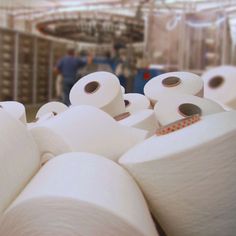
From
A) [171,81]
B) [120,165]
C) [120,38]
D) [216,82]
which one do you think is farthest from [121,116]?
[120,38]

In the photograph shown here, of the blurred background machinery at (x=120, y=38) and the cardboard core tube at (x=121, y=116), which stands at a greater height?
the cardboard core tube at (x=121, y=116)

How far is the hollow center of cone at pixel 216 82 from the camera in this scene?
250 cm

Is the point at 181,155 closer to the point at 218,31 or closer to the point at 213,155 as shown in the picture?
the point at 213,155

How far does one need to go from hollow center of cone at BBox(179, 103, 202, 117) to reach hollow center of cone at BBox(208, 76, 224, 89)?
0.94m

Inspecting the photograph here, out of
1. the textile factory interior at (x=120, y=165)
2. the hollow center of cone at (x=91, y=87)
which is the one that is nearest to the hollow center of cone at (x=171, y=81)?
the textile factory interior at (x=120, y=165)

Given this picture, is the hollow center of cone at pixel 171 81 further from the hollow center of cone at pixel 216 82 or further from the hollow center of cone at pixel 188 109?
the hollow center of cone at pixel 216 82

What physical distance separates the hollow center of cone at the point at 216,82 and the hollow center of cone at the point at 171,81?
72 cm

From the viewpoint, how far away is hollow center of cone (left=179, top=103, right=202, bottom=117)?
1.61 metres

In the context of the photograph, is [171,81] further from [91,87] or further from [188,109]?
[91,87]

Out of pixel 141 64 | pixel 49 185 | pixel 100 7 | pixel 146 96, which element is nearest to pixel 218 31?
pixel 141 64

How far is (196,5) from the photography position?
879 centimetres

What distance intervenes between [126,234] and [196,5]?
8766 mm

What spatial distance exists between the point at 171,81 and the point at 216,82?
2.61 ft

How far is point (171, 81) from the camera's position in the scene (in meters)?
1.89
